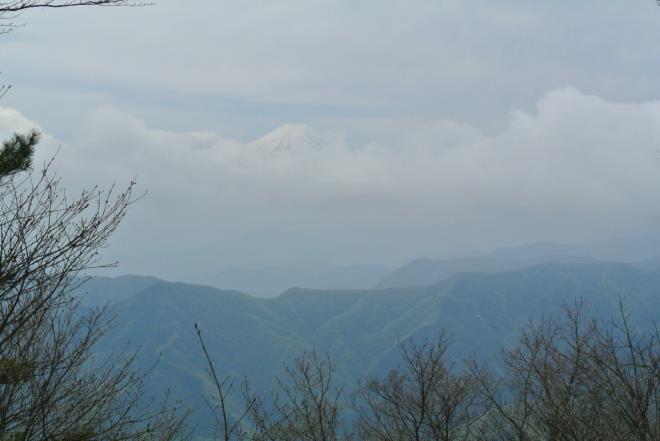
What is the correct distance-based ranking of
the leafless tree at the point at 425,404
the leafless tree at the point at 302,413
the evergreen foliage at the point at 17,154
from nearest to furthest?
the evergreen foliage at the point at 17,154 → the leafless tree at the point at 302,413 → the leafless tree at the point at 425,404

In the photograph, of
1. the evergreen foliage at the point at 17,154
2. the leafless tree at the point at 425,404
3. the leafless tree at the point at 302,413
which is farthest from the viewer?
the leafless tree at the point at 425,404

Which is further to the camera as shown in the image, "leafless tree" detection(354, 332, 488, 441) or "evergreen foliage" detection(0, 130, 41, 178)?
→ "leafless tree" detection(354, 332, 488, 441)

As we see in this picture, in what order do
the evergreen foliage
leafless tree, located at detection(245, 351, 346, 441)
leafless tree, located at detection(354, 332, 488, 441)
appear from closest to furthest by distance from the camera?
the evergreen foliage
leafless tree, located at detection(245, 351, 346, 441)
leafless tree, located at detection(354, 332, 488, 441)

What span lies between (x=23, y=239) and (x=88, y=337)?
232cm

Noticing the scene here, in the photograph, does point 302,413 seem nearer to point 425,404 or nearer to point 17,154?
point 425,404

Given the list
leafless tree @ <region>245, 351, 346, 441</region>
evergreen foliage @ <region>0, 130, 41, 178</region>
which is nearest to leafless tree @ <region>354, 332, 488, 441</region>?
leafless tree @ <region>245, 351, 346, 441</region>

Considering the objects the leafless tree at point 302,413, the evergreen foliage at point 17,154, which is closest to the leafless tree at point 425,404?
the leafless tree at point 302,413

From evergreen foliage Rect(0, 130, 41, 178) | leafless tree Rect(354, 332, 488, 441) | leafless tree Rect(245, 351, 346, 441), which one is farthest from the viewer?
leafless tree Rect(354, 332, 488, 441)

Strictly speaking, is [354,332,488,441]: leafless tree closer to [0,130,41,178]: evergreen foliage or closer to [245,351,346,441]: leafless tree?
[245,351,346,441]: leafless tree

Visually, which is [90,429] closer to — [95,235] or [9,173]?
[95,235]

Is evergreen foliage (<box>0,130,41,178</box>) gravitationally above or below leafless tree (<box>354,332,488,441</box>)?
above

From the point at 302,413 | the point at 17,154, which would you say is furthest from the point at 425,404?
the point at 17,154

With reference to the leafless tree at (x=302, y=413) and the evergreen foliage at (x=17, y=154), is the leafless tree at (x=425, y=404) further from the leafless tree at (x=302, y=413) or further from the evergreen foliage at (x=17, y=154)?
the evergreen foliage at (x=17, y=154)

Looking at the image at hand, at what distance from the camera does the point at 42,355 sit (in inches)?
420
